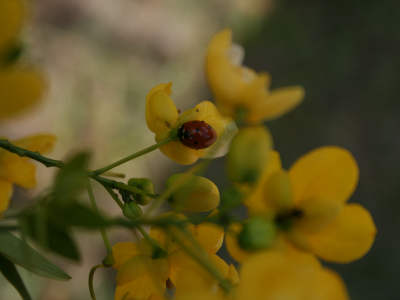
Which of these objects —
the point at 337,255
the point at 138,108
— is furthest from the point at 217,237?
the point at 138,108

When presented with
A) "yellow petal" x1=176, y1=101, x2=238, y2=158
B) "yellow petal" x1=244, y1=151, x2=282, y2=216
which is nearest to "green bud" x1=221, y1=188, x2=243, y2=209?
"yellow petal" x1=244, y1=151, x2=282, y2=216

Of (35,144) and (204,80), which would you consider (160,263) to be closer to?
(35,144)

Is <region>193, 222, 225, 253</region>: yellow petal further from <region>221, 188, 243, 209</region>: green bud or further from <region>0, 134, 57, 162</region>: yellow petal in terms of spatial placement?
<region>0, 134, 57, 162</region>: yellow petal

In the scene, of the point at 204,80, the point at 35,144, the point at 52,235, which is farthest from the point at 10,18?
the point at 204,80

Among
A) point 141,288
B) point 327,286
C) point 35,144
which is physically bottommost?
point 327,286

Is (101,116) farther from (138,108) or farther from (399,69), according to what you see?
(399,69)

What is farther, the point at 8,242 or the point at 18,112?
the point at 8,242
